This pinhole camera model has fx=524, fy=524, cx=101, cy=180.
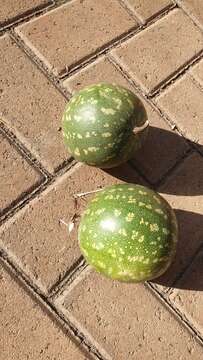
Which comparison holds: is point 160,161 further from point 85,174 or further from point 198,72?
point 198,72

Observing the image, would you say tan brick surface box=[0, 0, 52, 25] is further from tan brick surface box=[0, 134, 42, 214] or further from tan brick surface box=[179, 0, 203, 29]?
tan brick surface box=[179, 0, 203, 29]

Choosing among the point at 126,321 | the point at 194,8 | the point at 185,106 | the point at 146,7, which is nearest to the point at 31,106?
the point at 185,106

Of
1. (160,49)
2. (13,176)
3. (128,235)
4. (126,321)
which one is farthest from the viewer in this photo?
(160,49)

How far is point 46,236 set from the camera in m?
2.67

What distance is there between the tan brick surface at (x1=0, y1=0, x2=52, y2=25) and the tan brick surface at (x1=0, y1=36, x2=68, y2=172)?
15 centimetres

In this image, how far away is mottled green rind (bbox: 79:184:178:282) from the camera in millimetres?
2287

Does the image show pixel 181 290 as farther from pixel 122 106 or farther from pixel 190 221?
pixel 122 106

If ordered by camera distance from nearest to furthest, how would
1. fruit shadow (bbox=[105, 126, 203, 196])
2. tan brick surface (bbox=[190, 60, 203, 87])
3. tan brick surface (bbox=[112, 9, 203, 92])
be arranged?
fruit shadow (bbox=[105, 126, 203, 196]) → tan brick surface (bbox=[112, 9, 203, 92]) → tan brick surface (bbox=[190, 60, 203, 87])

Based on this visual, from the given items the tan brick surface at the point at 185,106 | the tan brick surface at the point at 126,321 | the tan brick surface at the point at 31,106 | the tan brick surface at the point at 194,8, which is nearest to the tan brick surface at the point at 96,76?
the tan brick surface at the point at 31,106

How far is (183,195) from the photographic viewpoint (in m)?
2.96

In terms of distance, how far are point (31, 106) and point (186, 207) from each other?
104 cm

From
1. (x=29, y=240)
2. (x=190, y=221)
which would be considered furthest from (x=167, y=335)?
(x=29, y=240)

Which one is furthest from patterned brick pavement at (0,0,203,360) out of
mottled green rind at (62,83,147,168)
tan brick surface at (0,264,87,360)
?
mottled green rind at (62,83,147,168)

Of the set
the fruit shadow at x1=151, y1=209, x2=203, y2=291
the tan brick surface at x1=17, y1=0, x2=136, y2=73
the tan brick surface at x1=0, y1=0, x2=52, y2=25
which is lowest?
the fruit shadow at x1=151, y1=209, x2=203, y2=291
